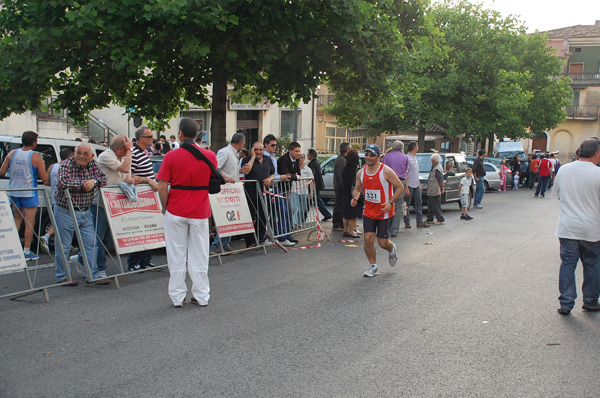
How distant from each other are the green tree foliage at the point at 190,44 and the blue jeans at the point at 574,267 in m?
6.02

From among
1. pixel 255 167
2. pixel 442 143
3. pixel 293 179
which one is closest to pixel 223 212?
pixel 255 167

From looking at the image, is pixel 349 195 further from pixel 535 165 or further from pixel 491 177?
pixel 535 165

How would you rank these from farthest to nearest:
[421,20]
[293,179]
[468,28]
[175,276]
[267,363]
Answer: [468,28] < [421,20] < [293,179] < [175,276] < [267,363]

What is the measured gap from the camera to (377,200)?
845 cm

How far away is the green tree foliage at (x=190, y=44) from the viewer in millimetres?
10367

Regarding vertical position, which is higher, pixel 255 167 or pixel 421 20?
pixel 421 20

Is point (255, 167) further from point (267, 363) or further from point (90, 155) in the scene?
point (267, 363)

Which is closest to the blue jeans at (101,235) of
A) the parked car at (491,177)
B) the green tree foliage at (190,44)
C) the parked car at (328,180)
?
the green tree foliage at (190,44)

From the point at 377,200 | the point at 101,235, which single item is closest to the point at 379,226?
the point at 377,200

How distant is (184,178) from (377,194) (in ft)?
9.71

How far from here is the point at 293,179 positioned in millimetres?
11641

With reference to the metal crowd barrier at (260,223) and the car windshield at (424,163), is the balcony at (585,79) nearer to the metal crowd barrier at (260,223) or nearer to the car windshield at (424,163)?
the car windshield at (424,163)

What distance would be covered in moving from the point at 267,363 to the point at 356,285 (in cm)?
320

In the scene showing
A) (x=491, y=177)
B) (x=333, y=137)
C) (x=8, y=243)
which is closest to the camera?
(x=8, y=243)
